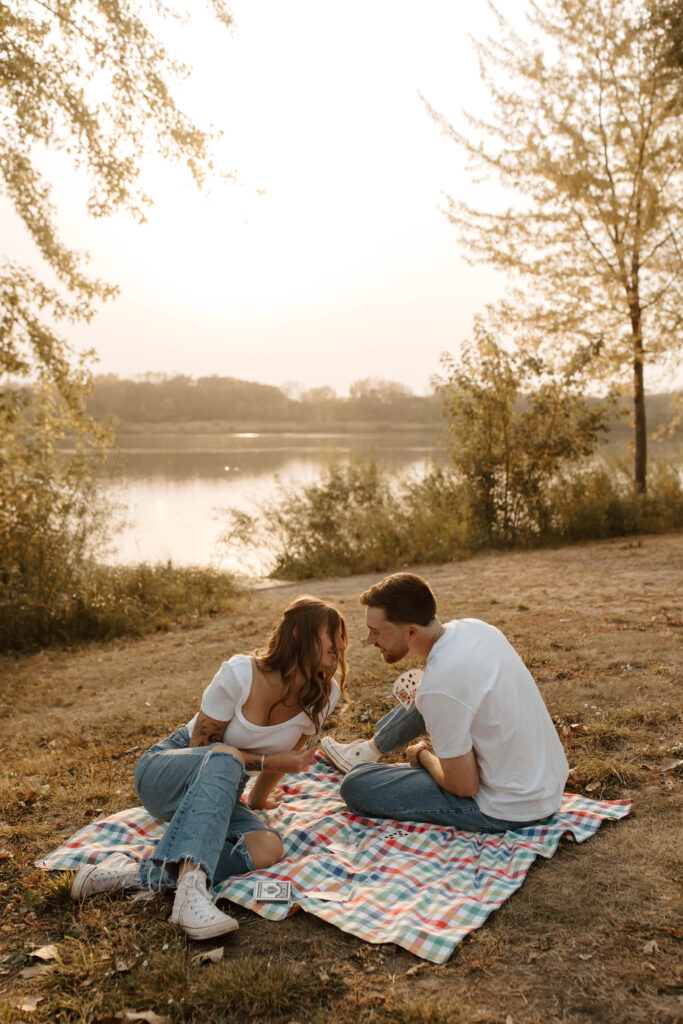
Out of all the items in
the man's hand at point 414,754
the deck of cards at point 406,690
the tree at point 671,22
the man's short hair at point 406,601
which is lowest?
the man's hand at point 414,754

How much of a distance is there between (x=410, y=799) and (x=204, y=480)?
1883 cm

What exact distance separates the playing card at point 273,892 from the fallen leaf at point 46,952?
0.69m

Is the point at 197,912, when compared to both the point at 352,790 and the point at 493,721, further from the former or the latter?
the point at 493,721

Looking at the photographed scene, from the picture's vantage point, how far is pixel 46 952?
271 cm

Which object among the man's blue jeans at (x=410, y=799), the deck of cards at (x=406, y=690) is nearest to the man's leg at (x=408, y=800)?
the man's blue jeans at (x=410, y=799)

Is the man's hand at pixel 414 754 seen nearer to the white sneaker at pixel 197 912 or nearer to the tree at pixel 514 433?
the white sneaker at pixel 197 912

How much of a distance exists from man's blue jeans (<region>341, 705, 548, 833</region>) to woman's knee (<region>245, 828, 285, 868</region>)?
492 mm

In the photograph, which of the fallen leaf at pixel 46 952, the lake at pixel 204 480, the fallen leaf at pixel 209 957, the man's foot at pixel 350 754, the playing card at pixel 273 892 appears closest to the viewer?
the fallen leaf at pixel 209 957

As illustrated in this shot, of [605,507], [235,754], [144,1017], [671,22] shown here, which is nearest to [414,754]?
[235,754]

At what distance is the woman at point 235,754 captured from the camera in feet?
9.68

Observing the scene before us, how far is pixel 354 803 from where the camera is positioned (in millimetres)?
3588

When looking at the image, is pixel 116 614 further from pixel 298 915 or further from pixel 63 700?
pixel 298 915

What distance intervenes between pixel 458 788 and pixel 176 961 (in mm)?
1261

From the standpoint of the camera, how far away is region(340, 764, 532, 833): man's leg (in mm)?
3328
